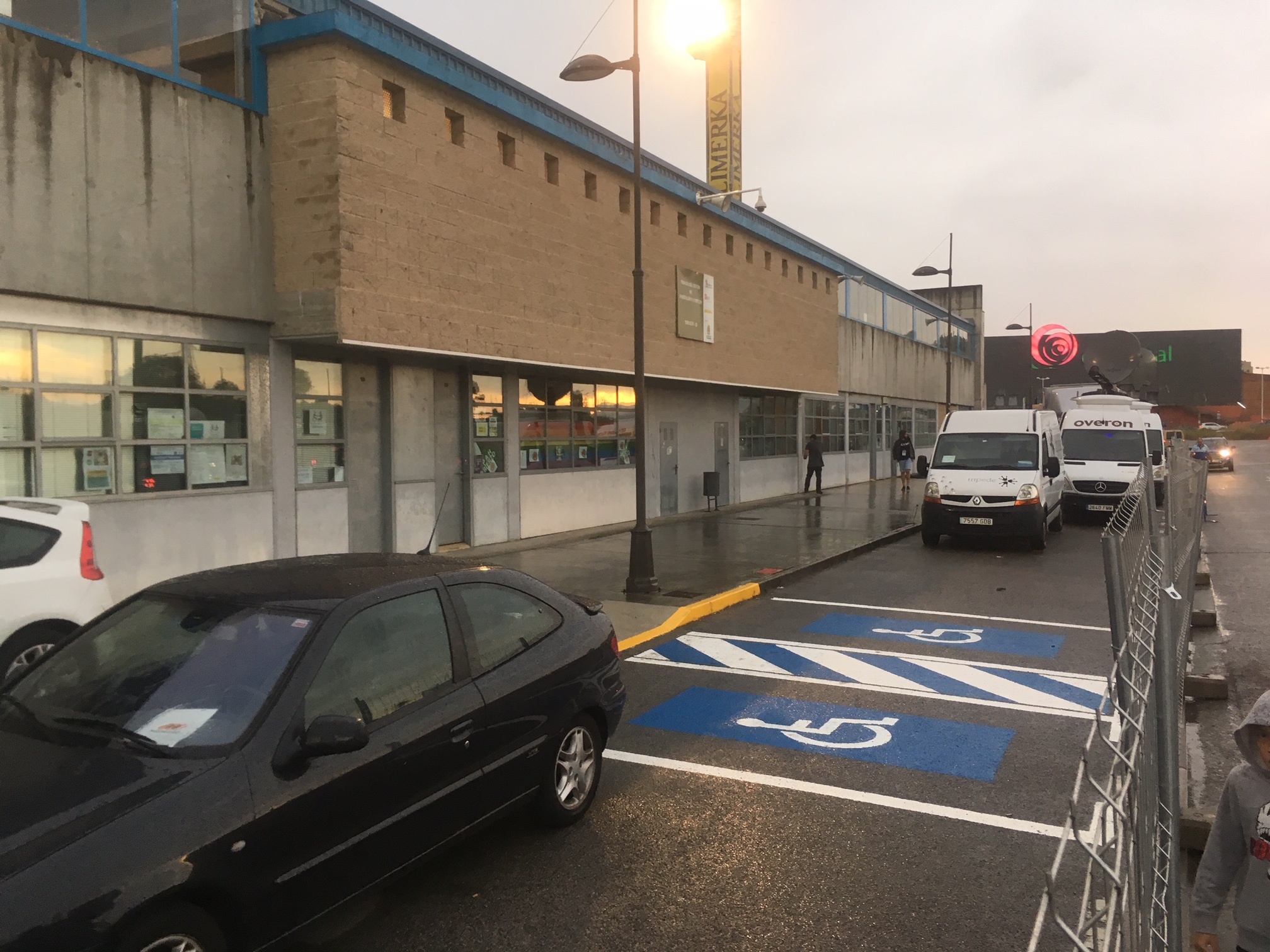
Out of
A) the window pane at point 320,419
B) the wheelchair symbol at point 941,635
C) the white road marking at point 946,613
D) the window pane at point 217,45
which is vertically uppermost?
the window pane at point 217,45

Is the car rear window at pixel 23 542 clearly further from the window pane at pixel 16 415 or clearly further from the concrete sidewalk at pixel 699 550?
the concrete sidewalk at pixel 699 550

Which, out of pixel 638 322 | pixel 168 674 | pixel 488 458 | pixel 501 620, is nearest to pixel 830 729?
pixel 501 620

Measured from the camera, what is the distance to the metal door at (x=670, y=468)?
69.1 ft

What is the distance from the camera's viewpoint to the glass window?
25.2 metres

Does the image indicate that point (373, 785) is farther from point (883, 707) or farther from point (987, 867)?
point (883, 707)

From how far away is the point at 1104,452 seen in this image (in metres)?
20.5

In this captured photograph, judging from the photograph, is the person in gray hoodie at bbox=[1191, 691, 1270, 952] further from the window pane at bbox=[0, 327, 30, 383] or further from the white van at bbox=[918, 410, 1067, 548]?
the white van at bbox=[918, 410, 1067, 548]

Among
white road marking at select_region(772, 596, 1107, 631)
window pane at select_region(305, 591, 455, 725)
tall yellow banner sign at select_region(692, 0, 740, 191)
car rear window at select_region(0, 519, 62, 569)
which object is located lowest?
white road marking at select_region(772, 596, 1107, 631)

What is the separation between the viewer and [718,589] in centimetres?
1179

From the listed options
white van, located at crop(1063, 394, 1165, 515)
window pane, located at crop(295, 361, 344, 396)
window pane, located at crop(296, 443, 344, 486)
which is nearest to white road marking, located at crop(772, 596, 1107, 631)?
window pane, located at crop(296, 443, 344, 486)

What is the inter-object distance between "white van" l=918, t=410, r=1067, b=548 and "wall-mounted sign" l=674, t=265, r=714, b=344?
5.58 m

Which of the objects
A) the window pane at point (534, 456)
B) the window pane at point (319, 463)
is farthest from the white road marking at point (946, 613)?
the window pane at point (319, 463)

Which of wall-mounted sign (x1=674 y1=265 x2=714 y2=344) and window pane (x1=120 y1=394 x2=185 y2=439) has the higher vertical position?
wall-mounted sign (x1=674 y1=265 x2=714 y2=344)

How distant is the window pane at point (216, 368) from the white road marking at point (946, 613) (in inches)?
292
